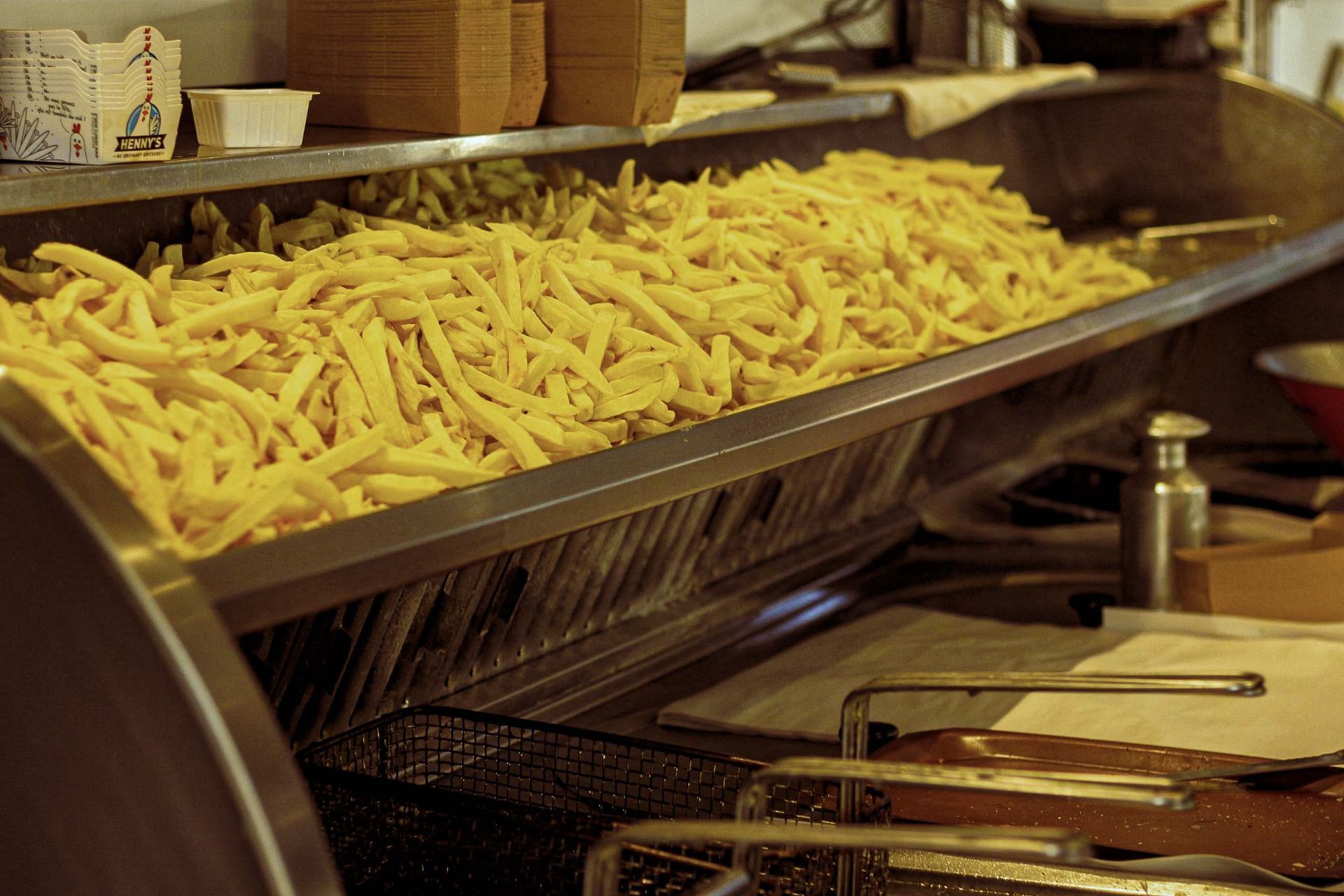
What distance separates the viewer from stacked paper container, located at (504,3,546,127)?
1.91m

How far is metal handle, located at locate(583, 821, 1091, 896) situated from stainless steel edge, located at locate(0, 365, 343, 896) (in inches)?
8.8

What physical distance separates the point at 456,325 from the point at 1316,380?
2105 millimetres

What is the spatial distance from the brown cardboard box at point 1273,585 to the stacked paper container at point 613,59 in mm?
1273

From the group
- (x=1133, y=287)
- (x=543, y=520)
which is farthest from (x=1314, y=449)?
(x=543, y=520)

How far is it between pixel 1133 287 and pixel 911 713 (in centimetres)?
106

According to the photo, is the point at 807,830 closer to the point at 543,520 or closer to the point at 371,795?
the point at 543,520

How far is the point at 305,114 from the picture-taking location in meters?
1.66

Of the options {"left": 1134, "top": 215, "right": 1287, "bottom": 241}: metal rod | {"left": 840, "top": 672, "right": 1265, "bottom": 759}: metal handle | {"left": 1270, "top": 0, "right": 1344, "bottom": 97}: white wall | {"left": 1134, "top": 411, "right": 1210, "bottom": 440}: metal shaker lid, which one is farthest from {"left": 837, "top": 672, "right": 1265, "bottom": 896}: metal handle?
{"left": 1270, "top": 0, "right": 1344, "bottom": 97}: white wall

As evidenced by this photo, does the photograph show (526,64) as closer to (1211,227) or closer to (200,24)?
(200,24)

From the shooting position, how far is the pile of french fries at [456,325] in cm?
132

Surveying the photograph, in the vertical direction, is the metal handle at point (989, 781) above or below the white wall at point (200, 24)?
below

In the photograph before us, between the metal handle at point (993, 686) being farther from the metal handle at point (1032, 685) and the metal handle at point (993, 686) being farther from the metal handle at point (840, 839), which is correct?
the metal handle at point (840, 839)

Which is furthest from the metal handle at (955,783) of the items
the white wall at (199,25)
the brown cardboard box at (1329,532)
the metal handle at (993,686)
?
the brown cardboard box at (1329,532)

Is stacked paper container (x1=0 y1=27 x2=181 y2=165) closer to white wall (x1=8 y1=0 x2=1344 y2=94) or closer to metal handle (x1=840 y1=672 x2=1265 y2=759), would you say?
white wall (x1=8 y1=0 x2=1344 y2=94)
